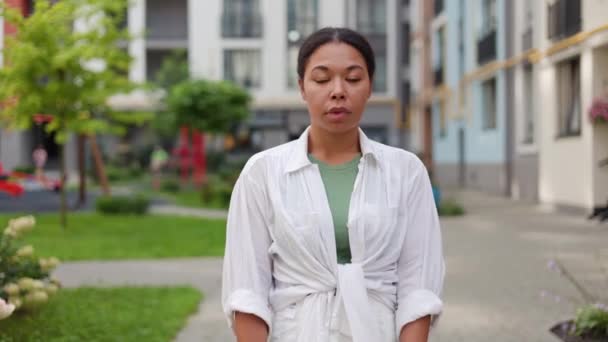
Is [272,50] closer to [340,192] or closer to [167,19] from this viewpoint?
[167,19]

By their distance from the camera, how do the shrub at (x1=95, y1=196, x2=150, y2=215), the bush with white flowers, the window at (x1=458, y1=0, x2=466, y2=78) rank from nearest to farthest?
the bush with white flowers
the shrub at (x1=95, y1=196, x2=150, y2=215)
the window at (x1=458, y1=0, x2=466, y2=78)

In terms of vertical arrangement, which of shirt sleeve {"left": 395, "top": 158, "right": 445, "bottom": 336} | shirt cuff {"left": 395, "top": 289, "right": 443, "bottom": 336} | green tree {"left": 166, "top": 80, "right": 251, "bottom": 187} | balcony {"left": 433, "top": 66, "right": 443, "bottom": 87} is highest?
balcony {"left": 433, "top": 66, "right": 443, "bottom": 87}

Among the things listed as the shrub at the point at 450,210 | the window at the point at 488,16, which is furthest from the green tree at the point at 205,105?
the shrub at the point at 450,210

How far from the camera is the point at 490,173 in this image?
78.7ft

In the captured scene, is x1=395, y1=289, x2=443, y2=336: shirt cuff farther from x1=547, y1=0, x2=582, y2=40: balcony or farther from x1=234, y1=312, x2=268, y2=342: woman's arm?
x1=547, y1=0, x2=582, y2=40: balcony

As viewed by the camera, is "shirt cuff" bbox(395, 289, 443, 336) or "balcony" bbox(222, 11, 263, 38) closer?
"shirt cuff" bbox(395, 289, 443, 336)

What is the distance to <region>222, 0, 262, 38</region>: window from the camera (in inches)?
1607

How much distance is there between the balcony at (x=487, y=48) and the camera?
23.2 metres

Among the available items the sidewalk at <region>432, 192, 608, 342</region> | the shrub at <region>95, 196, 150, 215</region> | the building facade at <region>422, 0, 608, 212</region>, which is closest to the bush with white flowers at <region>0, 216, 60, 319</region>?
the sidewalk at <region>432, 192, 608, 342</region>

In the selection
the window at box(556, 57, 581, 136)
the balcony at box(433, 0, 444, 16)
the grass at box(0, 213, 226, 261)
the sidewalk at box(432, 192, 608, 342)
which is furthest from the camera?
the balcony at box(433, 0, 444, 16)

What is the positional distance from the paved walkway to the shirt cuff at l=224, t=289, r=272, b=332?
131 inches

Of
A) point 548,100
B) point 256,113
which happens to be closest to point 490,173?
point 548,100

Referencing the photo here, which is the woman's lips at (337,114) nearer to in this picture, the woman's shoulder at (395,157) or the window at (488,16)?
the woman's shoulder at (395,157)

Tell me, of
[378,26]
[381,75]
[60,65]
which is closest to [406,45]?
[378,26]
